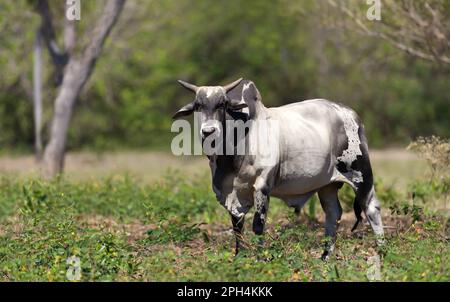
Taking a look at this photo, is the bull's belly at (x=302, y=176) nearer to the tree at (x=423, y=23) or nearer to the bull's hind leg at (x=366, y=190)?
the bull's hind leg at (x=366, y=190)

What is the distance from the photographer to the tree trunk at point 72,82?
47.5 ft

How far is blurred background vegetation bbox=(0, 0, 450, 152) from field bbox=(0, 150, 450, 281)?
11768 millimetres

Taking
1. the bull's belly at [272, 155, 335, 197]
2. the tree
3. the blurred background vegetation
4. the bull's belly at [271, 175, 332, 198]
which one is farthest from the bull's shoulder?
the blurred background vegetation

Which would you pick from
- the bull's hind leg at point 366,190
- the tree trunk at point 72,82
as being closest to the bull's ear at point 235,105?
the bull's hind leg at point 366,190

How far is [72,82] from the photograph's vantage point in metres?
14.8

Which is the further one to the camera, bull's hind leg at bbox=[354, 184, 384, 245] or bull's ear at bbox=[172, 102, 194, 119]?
bull's hind leg at bbox=[354, 184, 384, 245]

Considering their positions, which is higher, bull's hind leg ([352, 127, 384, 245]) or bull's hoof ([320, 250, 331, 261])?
bull's hind leg ([352, 127, 384, 245])

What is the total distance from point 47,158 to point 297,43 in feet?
38.9

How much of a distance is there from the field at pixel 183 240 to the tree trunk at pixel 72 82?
2193 mm

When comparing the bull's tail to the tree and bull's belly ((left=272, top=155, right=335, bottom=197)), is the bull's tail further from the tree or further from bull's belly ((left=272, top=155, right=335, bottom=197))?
the tree

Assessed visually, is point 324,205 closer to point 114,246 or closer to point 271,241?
point 271,241

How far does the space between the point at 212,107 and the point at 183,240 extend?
1.69 meters

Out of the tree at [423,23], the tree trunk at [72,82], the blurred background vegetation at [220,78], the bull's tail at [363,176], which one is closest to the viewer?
the bull's tail at [363,176]

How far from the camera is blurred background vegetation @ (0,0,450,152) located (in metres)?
24.4
